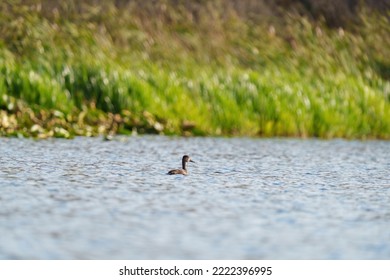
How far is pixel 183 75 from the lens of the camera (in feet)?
76.3

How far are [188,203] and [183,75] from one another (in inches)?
455

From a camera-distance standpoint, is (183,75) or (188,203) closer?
(188,203)

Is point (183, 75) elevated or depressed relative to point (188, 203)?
elevated

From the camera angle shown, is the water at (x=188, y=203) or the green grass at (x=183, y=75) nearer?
the water at (x=188, y=203)

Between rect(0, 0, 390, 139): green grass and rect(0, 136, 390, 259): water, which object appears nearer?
rect(0, 136, 390, 259): water

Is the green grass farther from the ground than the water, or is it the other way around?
the green grass

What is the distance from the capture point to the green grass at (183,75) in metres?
21.3

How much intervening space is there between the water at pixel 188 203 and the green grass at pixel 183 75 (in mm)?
2667

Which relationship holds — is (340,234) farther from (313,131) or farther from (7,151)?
(313,131)

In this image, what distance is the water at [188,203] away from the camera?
948cm

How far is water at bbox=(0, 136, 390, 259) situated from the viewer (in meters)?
9.48

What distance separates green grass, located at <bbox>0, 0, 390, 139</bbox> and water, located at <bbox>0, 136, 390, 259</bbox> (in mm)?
2667

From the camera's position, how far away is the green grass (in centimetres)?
2127

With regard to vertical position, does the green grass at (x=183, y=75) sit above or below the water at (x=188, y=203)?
above
